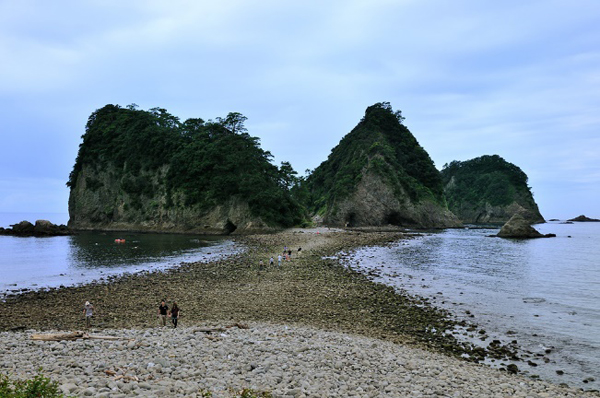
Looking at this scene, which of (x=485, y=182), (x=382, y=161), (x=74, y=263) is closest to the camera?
(x=74, y=263)

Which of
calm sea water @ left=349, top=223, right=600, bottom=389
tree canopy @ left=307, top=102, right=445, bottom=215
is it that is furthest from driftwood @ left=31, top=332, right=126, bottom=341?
tree canopy @ left=307, top=102, right=445, bottom=215

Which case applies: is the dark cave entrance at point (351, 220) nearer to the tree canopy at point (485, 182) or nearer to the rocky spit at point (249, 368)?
the tree canopy at point (485, 182)

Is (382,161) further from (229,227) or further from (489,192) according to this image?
(489,192)

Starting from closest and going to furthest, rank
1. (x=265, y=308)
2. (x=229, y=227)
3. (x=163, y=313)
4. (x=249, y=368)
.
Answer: (x=249, y=368)
(x=163, y=313)
(x=265, y=308)
(x=229, y=227)

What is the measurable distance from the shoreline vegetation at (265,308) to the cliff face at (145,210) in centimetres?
5426

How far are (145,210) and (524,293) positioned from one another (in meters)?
91.5

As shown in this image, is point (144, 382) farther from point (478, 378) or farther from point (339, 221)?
point (339, 221)

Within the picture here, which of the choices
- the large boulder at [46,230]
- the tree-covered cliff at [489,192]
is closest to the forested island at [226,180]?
the large boulder at [46,230]

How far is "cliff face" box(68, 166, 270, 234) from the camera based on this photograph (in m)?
87.5

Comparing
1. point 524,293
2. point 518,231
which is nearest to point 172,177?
point 518,231

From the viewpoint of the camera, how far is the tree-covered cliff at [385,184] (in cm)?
10906

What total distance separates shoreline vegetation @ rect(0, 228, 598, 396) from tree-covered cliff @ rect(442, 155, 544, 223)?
491 ft

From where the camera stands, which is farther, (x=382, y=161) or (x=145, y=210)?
(x=382, y=161)

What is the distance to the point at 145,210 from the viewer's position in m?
98.9
